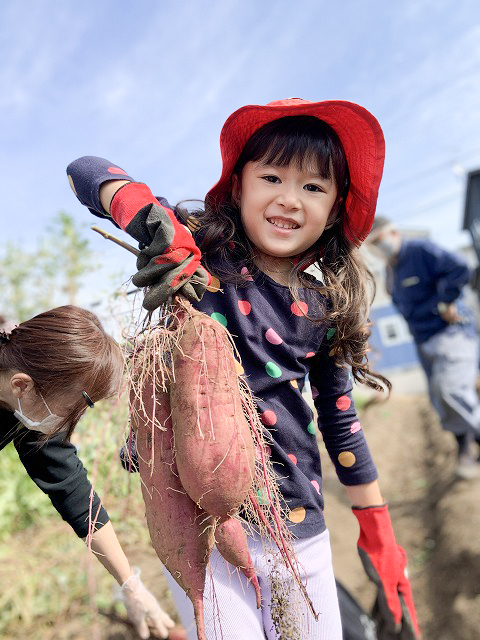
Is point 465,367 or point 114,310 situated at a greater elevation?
point 114,310

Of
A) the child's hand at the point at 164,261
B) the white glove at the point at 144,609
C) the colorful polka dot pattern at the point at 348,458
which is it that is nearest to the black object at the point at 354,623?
the white glove at the point at 144,609

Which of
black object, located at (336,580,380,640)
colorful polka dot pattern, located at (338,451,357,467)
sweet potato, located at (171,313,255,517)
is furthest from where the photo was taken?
black object, located at (336,580,380,640)

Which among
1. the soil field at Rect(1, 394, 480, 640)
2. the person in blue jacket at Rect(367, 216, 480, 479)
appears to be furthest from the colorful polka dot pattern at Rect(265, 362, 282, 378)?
the person in blue jacket at Rect(367, 216, 480, 479)

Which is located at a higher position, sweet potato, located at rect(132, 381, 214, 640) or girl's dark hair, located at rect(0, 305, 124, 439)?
girl's dark hair, located at rect(0, 305, 124, 439)

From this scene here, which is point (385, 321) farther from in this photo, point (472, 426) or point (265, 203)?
point (265, 203)

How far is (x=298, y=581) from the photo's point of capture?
49.4 inches

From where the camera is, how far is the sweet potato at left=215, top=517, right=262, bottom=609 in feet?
4.07

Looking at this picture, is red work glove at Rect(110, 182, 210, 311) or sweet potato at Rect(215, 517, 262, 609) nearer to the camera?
red work glove at Rect(110, 182, 210, 311)

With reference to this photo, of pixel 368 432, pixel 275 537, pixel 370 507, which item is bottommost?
pixel 368 432

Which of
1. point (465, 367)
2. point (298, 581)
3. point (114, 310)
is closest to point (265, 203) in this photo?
point (114, 310)

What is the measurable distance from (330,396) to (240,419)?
1.71 ft

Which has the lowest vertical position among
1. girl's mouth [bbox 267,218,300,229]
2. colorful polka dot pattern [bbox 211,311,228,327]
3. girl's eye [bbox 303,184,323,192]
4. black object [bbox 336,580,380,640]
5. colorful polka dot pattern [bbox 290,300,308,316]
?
black object [bbox 336,580,380,640]

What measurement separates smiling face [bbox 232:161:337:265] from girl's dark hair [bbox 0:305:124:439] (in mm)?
502

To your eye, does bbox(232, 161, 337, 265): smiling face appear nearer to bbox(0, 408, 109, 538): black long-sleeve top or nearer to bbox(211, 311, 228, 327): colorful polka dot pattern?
bbox(211, 311, 228, 327): colorful polka dot pattern
